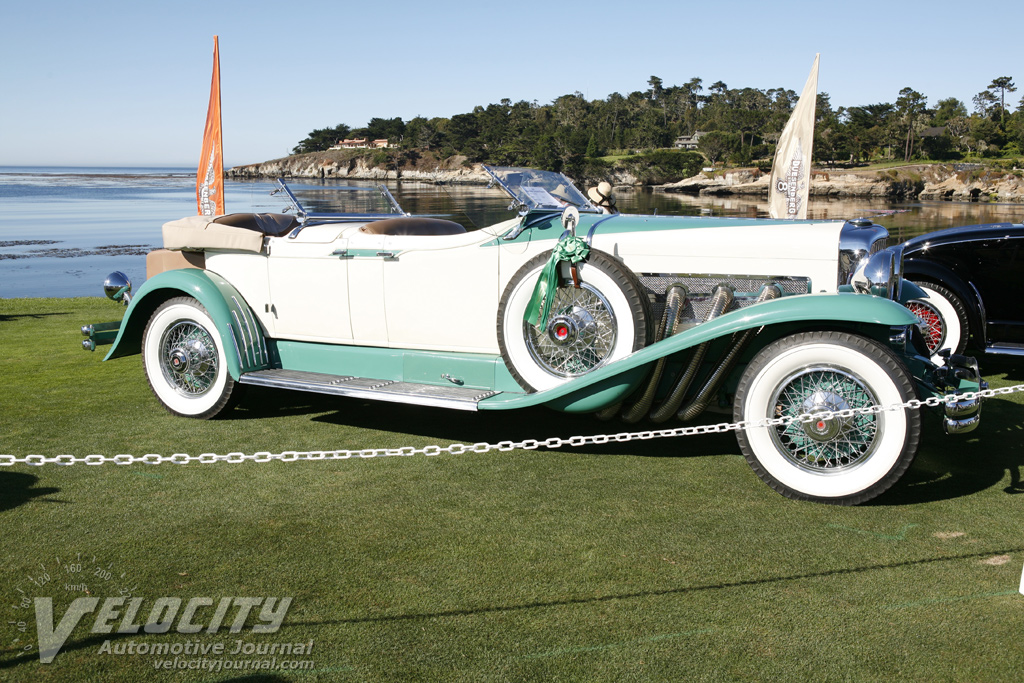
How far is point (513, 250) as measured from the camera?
459 cm

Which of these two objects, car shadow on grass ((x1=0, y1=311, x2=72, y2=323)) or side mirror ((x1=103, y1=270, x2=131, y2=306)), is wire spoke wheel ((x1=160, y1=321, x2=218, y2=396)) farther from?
car shadow on grass ((x1=0, y1=311, x2=72, y2=323))

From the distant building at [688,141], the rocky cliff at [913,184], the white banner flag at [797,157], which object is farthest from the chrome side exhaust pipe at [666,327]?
the distant building at [688,141]

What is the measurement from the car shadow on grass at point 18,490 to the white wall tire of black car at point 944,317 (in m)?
6.53

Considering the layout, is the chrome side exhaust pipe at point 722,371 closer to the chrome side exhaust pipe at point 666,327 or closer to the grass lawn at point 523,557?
the chrome side exhaust pipe at point 666,327

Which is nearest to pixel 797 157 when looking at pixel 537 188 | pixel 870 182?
pixel 537 188

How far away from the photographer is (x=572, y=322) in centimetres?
435

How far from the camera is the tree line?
7731cm

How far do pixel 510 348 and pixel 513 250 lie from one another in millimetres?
608

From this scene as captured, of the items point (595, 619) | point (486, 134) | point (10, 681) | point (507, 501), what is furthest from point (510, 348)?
point (486, 134)

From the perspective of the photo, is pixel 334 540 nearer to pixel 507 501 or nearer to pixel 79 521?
pixel 507 501

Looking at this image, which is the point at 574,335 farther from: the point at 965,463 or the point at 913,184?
the point at 913,184

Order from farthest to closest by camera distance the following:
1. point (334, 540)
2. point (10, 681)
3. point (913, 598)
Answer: point (334, 540), point (913, 598), point (10, 681)

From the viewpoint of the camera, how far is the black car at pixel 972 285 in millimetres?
6527

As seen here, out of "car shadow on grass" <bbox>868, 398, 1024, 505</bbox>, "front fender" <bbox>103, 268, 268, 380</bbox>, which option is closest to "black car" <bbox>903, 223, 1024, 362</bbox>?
"car shadow on grass" <bbox>868, 398, 1024, 505</bbox>
